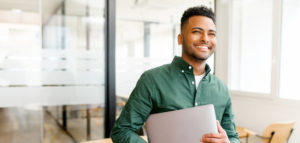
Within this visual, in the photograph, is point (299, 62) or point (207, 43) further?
point (299, 62)

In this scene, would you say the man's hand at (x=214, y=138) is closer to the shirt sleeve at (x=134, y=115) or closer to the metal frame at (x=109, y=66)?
the shirt sleeve at (x=134, y=115)

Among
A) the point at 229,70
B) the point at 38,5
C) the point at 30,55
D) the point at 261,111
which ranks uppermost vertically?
the point at 38,5

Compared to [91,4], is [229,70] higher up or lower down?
lower down

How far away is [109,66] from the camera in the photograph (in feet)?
9.81

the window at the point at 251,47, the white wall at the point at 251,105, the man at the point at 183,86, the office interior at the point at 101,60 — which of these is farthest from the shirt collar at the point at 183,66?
the window at the point at 251,47

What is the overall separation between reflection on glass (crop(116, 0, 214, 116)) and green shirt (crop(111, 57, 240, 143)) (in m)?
Answer: 1.99

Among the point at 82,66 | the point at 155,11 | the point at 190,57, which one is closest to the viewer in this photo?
the point at 190,57

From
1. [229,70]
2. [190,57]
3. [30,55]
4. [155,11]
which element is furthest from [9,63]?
[229,70]

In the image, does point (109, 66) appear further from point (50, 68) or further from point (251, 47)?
point (251, 47)

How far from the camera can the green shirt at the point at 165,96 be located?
956 millimetres

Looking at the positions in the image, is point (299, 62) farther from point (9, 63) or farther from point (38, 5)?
point (9, 63)

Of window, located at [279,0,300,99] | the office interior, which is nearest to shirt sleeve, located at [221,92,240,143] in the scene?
the office interior

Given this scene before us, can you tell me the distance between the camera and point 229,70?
413 centimetres

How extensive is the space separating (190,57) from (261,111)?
2.98 m
